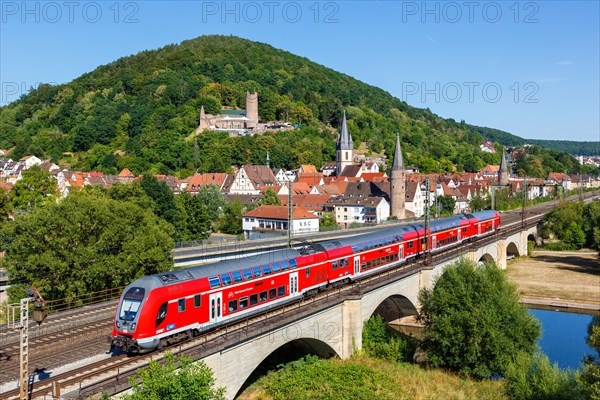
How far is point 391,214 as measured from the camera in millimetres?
100000

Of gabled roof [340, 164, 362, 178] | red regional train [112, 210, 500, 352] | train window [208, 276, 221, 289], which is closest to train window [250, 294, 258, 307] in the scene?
red regional train [112, 210, 500, 352]

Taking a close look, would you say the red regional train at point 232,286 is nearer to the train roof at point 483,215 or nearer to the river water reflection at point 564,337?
the river water reflection at point 564,337

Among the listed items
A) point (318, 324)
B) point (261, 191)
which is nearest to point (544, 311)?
point (318, 324)

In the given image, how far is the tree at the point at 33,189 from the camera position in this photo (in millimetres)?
59406

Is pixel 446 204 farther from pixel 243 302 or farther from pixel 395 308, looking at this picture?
pixel 243 302

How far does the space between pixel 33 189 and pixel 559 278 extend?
61662 millimetres

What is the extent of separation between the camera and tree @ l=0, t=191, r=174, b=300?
106ft

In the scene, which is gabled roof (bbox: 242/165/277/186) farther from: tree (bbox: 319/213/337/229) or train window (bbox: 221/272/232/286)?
train window (bbox: 221/272/232/286)

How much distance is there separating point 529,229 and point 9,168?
380 feet

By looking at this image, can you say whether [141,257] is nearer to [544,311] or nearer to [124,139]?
[544,311]

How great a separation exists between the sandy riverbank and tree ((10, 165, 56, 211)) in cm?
5106

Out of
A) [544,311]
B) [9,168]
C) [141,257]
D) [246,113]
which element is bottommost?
[544,311]

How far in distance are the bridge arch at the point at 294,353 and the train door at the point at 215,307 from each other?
7486mm

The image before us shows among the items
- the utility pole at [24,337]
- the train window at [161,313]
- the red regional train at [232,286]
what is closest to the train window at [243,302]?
the red regional train at [232,286]
